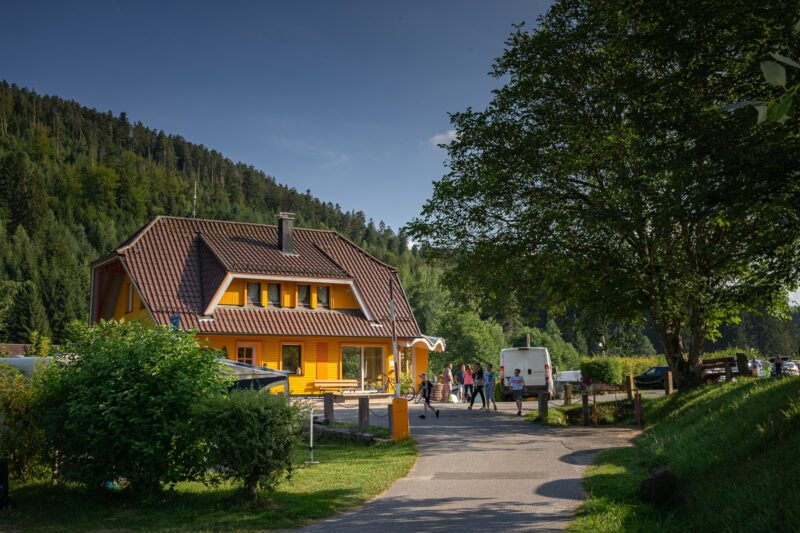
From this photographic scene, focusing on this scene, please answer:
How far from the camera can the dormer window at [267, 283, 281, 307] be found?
36438 mm

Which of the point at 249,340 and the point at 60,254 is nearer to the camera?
the point at 249,340

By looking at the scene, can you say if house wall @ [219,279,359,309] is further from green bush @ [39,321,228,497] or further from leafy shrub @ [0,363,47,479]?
green bush @ [39,321,228,497]

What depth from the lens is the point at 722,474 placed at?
9562 mm

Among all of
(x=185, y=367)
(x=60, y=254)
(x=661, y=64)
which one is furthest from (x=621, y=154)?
(x=60, y=254)

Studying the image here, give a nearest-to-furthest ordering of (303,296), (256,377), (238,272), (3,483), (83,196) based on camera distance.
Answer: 1. (3,483)
2. (256,377)
3. (238,272)
4. (303,296)
5. (83,196)

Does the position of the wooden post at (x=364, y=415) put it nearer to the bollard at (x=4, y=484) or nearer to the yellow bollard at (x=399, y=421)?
the yellow bollard at (x=399, y=421)

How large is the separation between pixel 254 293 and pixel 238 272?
200 cm

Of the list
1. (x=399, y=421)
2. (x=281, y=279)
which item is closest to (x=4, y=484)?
(x=399, y=421)

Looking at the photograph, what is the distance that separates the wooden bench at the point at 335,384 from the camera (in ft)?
120

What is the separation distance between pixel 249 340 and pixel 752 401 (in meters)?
26.2

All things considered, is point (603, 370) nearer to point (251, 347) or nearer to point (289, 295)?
point (289, 295)

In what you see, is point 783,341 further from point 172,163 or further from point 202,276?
point 172,163

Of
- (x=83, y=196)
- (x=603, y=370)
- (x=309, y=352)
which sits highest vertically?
(x=83, y=196)

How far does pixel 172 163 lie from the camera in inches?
7200
